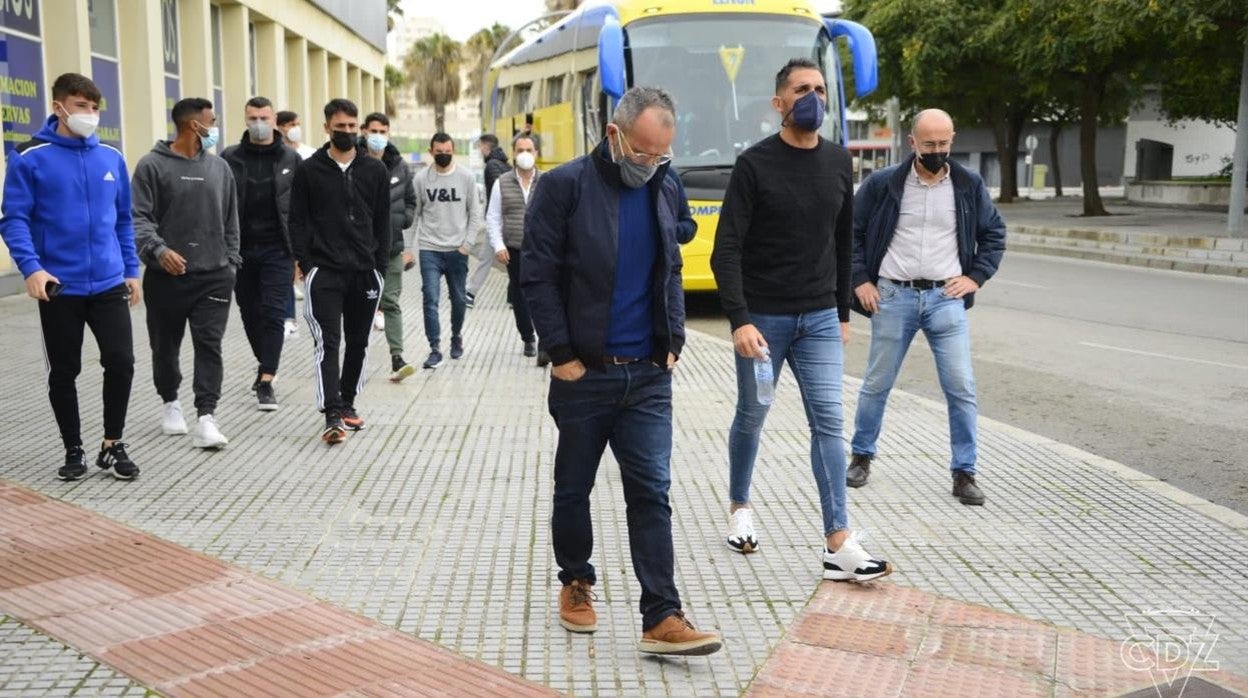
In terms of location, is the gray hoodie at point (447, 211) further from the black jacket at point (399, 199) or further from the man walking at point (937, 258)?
the man walking at point (937, 258)

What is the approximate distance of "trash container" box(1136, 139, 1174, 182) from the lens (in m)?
62.2

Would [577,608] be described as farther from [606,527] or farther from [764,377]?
[606,527]

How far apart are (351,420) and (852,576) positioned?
388 centimetres

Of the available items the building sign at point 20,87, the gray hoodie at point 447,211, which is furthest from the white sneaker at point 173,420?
the building sign at point 20,87

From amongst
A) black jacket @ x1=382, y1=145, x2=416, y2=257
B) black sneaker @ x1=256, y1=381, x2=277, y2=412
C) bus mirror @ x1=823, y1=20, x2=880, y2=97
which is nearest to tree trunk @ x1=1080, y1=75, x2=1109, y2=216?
bus mirror @ x1=823, y1=20, x2=880, y2=97

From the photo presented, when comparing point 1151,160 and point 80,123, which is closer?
point 80,123

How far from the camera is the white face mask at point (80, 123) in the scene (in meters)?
6.36

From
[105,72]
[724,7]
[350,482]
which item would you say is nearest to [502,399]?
[350,482]

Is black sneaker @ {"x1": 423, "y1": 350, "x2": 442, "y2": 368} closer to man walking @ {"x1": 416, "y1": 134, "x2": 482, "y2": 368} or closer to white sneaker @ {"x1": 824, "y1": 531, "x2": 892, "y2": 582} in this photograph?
man walking @ {"x1": 416, "y1": 134, "x2": 482, "y2": 368}

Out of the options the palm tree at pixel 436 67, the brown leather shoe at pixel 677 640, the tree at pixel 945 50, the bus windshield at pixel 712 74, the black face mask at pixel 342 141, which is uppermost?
the palm tree at pixel 436 67

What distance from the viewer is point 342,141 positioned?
7699mm

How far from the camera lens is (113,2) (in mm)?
19578

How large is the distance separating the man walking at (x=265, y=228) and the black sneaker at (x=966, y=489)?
449 cm

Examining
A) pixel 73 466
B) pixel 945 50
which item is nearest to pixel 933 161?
pixel 73 466
